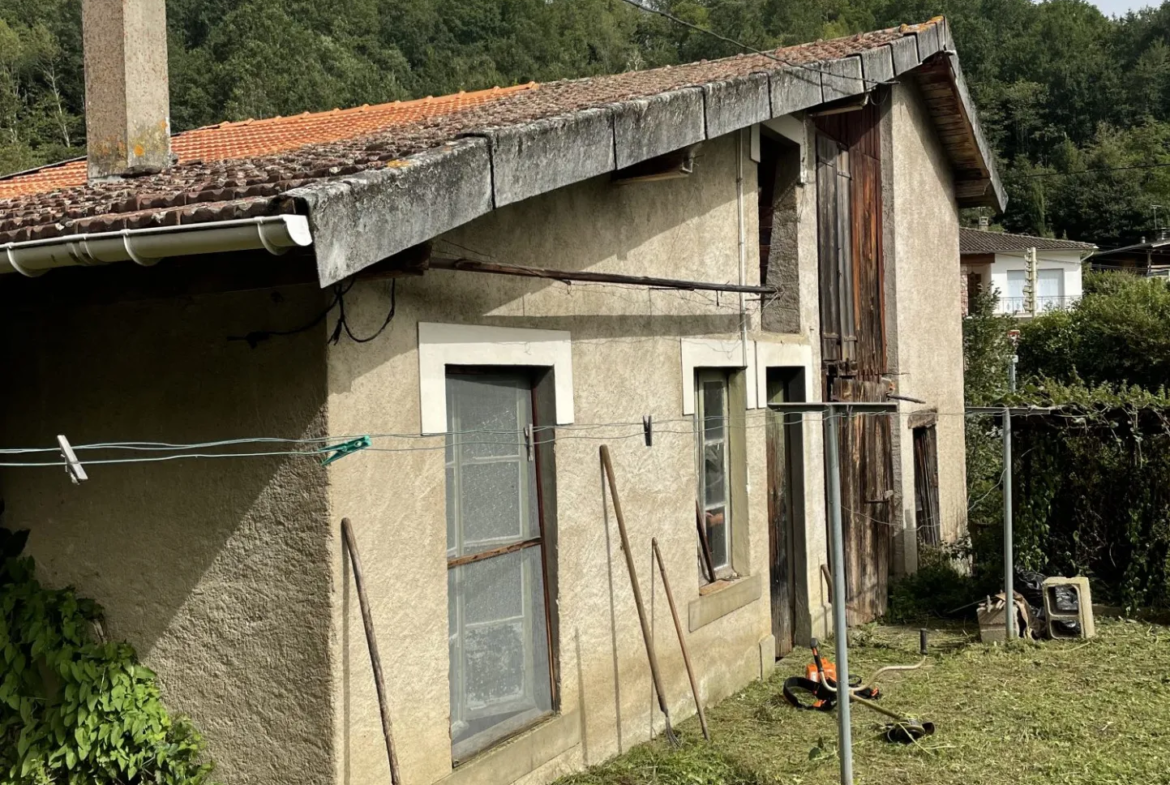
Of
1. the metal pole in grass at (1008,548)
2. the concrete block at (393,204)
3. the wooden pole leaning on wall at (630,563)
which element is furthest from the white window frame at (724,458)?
the concrete block at (393,204)

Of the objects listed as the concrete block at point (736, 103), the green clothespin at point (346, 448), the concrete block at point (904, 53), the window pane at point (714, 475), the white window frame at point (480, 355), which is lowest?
the window pane at point (714, 475)

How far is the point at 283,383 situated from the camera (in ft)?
14.0

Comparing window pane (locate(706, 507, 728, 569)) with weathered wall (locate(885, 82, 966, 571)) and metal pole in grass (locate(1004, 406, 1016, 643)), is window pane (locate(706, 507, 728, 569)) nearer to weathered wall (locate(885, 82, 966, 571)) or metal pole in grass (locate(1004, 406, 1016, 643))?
metal pole in grass (locate(1004, 406, 1016, 643))

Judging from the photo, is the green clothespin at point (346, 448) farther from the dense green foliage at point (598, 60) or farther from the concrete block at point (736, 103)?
the dense green foliage at point (598, 60)

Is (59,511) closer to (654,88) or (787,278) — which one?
(654,88)

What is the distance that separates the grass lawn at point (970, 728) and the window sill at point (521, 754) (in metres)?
0.22

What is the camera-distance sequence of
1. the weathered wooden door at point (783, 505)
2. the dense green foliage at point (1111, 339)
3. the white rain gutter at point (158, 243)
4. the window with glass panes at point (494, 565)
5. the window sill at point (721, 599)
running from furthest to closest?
the dense green foliage at point (1111, 339), the weathered wooden door at point (783, 505), the window sill at point (721, 599), the window with glass panes at point (494, 565), the white rain gutter at point (158, 243)

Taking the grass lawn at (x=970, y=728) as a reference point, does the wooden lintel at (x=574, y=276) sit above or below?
above

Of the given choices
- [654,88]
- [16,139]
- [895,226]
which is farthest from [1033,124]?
[654,88]

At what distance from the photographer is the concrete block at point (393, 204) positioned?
11.5ft

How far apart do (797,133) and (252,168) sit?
5363mm

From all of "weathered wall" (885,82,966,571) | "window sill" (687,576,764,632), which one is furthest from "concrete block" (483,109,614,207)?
"weathered wall" (885,82,966,571)

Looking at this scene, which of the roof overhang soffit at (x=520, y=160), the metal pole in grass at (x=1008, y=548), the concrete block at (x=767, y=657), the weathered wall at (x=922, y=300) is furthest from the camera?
the weathered wall at (x=922, y=300)

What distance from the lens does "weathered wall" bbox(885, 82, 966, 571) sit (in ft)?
37.2
